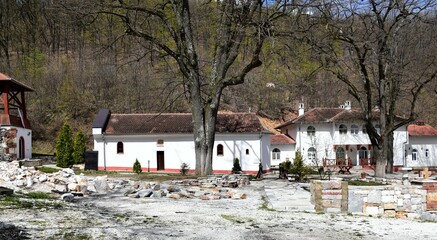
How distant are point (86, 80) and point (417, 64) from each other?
37.5 metres

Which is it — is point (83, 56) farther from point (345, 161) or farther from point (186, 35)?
point (186, 35)

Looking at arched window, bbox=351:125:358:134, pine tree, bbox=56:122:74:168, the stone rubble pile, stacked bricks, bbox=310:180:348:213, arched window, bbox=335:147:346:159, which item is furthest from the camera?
arched window, bbox=335:147:346:159

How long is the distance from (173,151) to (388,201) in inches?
983

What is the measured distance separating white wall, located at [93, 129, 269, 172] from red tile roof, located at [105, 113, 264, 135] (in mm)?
402

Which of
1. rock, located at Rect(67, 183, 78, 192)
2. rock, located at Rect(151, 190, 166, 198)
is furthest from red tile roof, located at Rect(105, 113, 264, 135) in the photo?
rock, located at Rect(151, 190, 166, 198)

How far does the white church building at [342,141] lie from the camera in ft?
150

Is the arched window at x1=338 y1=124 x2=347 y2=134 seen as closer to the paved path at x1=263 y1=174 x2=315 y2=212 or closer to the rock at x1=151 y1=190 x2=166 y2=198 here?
the paved path at x1=263 y1=174 x2=315 y2=212

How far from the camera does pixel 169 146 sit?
3597 cm

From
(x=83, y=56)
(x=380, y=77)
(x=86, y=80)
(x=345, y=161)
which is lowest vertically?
(x=345, y=161)

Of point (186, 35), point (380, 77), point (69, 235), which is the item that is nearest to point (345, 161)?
point (380, 77)

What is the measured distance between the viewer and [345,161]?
149 ft

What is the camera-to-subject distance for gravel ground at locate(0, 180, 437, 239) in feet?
26.4

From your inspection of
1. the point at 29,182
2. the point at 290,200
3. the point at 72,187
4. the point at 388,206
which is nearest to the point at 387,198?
the point at 388,206

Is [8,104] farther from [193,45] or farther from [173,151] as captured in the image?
[193,45]
